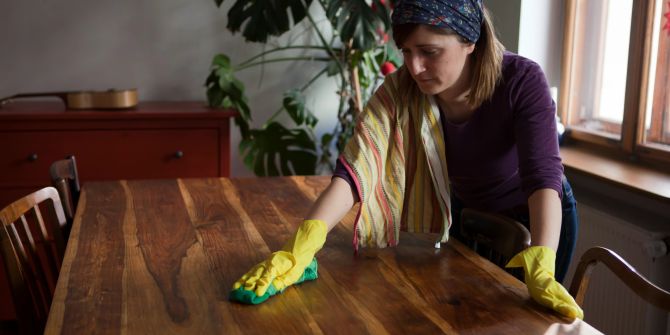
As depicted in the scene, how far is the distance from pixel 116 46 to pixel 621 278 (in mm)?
2657

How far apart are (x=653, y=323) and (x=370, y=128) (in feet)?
3.38

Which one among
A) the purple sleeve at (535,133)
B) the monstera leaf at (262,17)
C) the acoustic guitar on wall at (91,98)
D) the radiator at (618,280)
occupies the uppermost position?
the monstera leaf at (262,17)

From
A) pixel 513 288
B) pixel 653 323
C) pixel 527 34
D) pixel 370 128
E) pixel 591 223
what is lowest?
pixel 653 323

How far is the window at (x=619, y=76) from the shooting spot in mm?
2391

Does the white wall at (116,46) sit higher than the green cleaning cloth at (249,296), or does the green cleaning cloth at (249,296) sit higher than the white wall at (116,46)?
the white wall at (116,46)

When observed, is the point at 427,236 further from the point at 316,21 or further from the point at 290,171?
the point at 316,21

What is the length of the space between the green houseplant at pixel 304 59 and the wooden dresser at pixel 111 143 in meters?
0.15

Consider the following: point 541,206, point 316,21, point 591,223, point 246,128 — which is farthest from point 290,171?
point 541,206

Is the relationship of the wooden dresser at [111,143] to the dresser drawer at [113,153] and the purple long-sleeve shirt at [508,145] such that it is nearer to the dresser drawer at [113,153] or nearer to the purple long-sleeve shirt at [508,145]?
the dresser drawer at [113,153]

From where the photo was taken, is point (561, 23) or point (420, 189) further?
point (561, 23)

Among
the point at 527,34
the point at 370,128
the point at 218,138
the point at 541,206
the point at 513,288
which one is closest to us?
the point at 513,288

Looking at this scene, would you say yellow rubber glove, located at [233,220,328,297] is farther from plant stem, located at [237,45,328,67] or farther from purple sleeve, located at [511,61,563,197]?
plant stem, located at [237,45,328,67]

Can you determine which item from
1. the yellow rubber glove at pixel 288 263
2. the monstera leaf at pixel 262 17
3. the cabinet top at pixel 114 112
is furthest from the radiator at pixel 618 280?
the cabinet top at pixel 114 112

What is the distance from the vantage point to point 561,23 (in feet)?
9.45
